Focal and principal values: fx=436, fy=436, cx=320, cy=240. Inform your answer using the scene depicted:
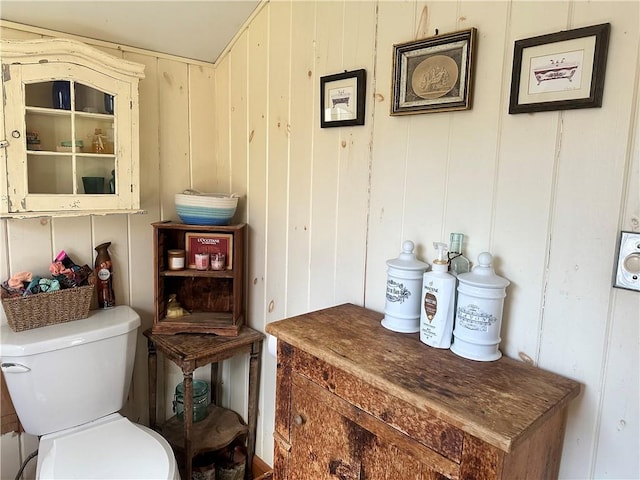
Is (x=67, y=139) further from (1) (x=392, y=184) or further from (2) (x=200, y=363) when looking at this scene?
(1) (x=392, y=184)

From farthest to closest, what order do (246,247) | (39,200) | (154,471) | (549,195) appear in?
(246,247) < (39,200) < (154,471) < (549,195)

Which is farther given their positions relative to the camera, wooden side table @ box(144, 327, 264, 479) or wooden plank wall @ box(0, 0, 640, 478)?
wooden side table @ box(144, 327, 264, 479)

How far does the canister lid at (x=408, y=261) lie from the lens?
108 cm

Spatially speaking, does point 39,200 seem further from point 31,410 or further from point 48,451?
point 48,451

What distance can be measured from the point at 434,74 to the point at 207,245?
107 centimetres

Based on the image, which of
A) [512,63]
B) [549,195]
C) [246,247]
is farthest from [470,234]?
[246,247]

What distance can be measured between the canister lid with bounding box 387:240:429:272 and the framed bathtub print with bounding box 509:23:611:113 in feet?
1.30

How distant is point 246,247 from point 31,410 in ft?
Answer: 2.95

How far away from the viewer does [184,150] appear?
5.98ft

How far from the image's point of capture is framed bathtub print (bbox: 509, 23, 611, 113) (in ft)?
2.76

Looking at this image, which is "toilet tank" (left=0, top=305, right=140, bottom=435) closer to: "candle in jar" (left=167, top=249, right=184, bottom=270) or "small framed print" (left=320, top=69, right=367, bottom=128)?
"candle in jar" (left=167, top=249, right=184, bottom=270)

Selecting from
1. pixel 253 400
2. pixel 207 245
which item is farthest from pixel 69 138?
pixel 253 400

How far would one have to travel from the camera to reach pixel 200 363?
153cm

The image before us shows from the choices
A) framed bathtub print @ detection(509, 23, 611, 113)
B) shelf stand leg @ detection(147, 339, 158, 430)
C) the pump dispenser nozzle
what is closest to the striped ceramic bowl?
shelf stand leg @ detection(147, 339, 158, 430)
